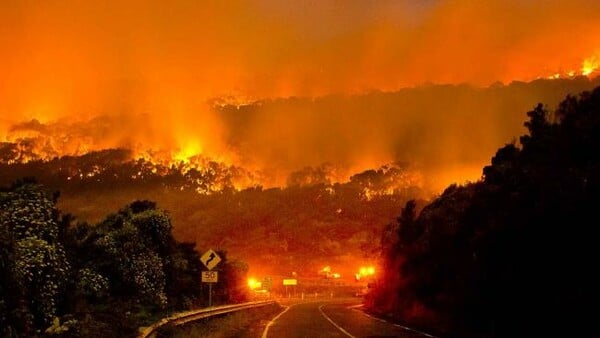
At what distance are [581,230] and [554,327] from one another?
3.11 meters

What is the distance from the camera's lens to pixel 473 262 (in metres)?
23.3

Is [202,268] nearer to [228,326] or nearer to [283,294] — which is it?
[228,326]

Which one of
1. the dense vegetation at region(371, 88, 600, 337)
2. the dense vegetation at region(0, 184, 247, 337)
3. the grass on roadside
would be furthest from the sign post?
the dense vegetation at region(371, 88, 600, 337)

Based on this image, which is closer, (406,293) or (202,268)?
(406,293)

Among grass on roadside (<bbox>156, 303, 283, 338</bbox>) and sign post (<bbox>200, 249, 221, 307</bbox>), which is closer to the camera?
grass on roadside (<bbox>156, 303, 283, 338</bbox>)

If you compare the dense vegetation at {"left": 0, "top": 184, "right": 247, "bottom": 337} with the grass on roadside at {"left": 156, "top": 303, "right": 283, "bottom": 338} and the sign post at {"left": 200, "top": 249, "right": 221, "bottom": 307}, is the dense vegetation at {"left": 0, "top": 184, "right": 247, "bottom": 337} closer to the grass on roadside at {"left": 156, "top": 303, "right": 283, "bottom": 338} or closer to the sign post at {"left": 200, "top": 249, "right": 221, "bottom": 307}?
the grass on roadside at {"left": 156, "top": 303, "right": 283, "bottom": 338}

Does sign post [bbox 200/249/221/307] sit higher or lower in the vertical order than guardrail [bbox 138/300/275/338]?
higher

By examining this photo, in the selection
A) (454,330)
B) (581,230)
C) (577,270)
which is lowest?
(454,330)

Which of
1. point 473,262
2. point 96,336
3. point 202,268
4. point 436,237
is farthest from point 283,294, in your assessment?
point 96,336

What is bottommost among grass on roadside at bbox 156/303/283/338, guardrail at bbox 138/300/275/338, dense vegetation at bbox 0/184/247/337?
grass on roadside at bbox 156/303/283/338

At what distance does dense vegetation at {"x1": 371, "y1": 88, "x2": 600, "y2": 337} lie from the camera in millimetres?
16438

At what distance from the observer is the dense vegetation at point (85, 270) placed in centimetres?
1285

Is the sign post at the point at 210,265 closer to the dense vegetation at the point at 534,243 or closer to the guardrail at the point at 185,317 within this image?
the guardrail at the point at 185,317

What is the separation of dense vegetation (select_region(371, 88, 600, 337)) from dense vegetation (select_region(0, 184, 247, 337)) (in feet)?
39.4
